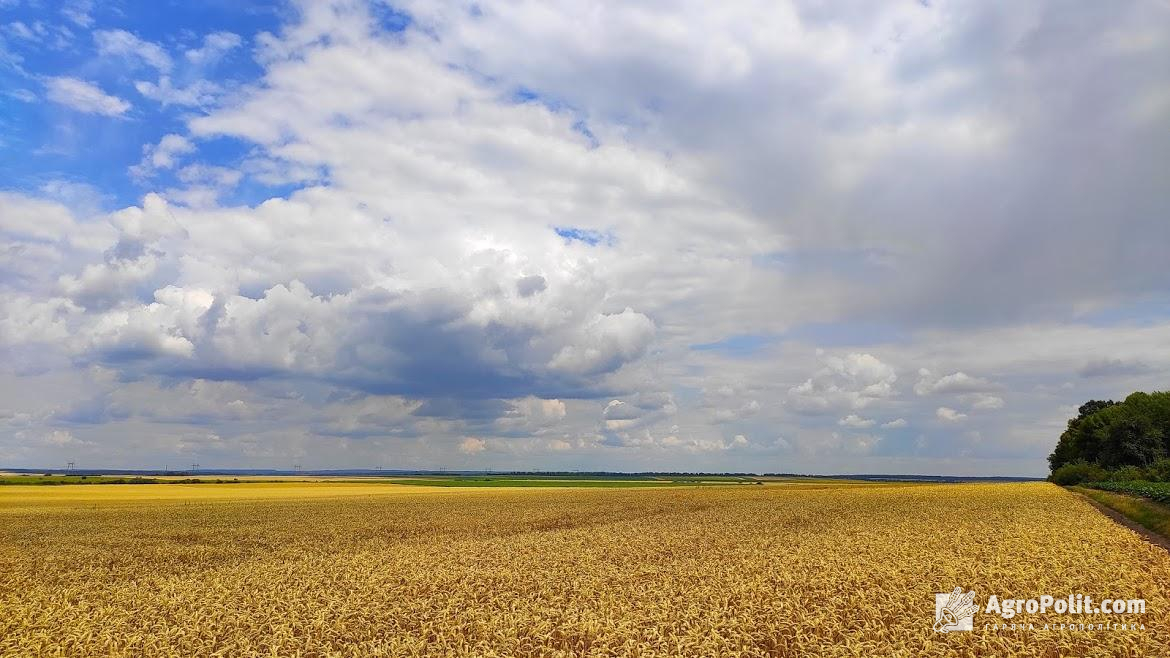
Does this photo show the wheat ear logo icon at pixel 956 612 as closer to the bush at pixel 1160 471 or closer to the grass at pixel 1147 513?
the grass at pixel 1147 513

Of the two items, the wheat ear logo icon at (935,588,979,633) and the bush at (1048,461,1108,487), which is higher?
the wheat ear logo icon at (935,588,979,633)

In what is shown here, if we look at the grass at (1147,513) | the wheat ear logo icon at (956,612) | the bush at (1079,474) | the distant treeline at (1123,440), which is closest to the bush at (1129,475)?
the distant treeline at (1123,440)

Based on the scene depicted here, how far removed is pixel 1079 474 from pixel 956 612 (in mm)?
113131

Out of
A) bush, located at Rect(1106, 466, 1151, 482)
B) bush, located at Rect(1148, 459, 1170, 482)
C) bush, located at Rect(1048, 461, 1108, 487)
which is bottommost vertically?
bush, located at Rect(1048, 461, 1108, 487)

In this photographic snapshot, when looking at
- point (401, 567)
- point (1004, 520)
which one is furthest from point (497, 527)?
point (1004, 520)

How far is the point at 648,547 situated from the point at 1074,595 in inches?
555

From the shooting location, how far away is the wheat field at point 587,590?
12.7m

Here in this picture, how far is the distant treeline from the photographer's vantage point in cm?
10019

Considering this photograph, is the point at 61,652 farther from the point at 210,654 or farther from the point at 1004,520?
the point at 1004,520

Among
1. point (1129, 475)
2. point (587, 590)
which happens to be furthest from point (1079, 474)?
point (587, 590)

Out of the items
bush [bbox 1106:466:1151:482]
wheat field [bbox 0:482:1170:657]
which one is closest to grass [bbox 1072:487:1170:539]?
wheat field [bbox 0:482:1170:657]

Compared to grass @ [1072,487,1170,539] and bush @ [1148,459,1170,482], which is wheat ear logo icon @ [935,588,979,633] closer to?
grass @ [1072,487,1170,539]

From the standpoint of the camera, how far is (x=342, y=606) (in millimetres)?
15922

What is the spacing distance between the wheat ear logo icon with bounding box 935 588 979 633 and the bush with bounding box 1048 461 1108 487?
101 meters
